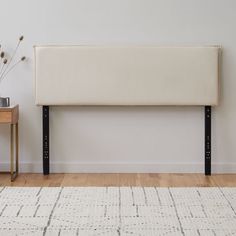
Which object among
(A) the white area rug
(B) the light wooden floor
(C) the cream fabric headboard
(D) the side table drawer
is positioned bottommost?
(A) the white area rug

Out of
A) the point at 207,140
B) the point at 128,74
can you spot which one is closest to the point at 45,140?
the point at 128,74

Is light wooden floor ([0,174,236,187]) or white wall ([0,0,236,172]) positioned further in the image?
white wall ([0,0,236,172])

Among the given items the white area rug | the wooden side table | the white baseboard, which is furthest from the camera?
the white baseboard

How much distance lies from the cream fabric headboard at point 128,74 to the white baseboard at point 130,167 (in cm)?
55

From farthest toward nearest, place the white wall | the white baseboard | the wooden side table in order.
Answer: the white baseboard, the white wall, the wooden side table

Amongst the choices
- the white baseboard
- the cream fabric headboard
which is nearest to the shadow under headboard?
the cream fabric headboard

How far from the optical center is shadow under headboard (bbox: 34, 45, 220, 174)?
186 inches

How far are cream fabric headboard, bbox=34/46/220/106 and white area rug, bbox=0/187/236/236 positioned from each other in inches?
32.4

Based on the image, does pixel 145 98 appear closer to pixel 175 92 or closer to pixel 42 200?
pixel 175 92

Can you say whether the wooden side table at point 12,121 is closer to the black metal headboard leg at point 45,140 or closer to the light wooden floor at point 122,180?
the light wooden floor at point 122,180

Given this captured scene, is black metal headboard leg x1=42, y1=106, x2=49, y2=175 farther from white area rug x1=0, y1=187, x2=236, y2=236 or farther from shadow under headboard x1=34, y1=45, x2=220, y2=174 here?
white area rug x1=0, y1=187, x2=236, y2=236

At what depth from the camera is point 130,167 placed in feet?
16.3

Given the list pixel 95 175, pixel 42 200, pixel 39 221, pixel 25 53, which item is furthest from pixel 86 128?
pixel 39 221

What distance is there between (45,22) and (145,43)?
84cm
